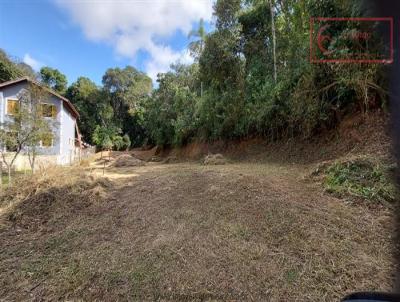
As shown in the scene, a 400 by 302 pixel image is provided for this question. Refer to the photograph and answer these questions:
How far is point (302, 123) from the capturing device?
6801 millimetres

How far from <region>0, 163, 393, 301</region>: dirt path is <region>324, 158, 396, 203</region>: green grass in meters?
0.27

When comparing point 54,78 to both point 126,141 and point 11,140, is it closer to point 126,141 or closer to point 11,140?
point 126,141

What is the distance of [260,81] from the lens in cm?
941

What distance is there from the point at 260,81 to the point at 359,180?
22.1 ft

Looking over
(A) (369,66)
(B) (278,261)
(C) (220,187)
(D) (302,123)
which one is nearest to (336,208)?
(B) (278,261)

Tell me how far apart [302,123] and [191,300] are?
6041 mm

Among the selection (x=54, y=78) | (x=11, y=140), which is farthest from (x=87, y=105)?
(x=11, y=140)

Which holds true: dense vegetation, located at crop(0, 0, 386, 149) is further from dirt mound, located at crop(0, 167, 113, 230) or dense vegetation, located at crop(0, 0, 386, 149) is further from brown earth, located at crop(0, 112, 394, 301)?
dirt mound, located at crop(0, 167, 113, 230)

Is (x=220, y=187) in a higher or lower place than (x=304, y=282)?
higher

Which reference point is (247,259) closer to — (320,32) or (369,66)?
(369,66)

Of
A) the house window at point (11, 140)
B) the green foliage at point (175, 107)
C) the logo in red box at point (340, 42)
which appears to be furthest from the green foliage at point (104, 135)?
the logo in red box at point (340, 42)

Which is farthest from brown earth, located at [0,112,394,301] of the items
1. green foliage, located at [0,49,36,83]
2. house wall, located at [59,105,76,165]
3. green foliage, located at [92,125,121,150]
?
green foliage, located at [92,125,121,150]

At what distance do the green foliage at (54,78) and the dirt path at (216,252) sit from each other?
29063 millimetres

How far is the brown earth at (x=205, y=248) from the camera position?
6.75ft
